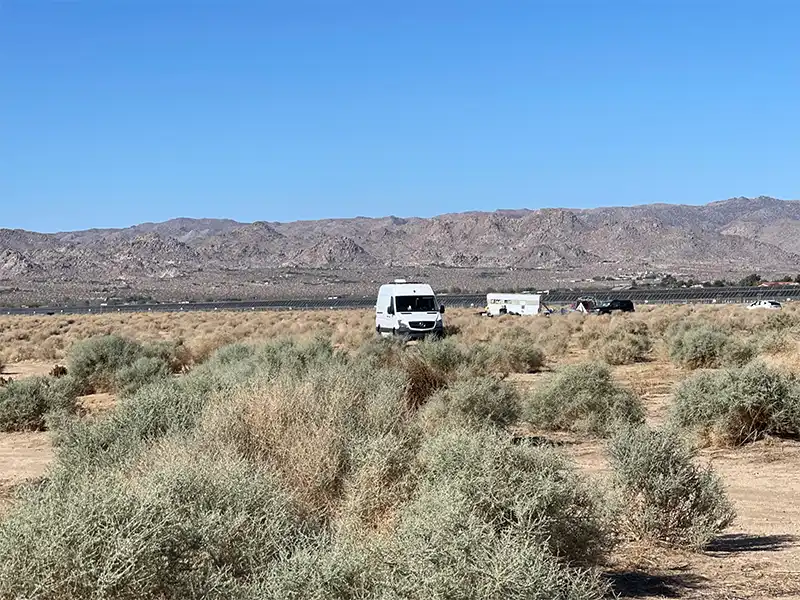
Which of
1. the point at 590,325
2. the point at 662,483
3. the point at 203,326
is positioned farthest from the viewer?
the point at 203,326

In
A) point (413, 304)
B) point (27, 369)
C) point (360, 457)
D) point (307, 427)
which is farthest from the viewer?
point (413, 304)

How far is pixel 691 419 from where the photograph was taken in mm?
17641

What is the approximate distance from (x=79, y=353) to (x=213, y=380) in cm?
1477

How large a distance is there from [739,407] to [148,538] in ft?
43.5

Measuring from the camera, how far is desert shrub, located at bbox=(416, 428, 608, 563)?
24.1 ft

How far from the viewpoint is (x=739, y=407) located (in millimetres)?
17469

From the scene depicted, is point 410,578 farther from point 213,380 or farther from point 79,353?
point 79,353

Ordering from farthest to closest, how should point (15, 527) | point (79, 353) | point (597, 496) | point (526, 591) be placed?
1. point (79, 353)
2. point (597, 496)
3. point (15, 527)
4. point (526, 591)

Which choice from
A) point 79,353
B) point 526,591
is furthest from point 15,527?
point 79,353

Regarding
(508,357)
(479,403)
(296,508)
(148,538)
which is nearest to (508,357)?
(508,357)

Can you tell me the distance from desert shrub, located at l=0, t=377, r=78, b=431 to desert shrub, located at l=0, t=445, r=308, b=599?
14050 mm

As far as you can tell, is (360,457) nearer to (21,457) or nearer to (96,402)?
(21,457)

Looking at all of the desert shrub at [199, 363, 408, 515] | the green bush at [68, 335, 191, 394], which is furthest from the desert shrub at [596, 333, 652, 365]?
the desert shrub at [199, 363, 408, 515]

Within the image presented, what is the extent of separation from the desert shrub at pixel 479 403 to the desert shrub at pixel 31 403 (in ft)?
25.1
